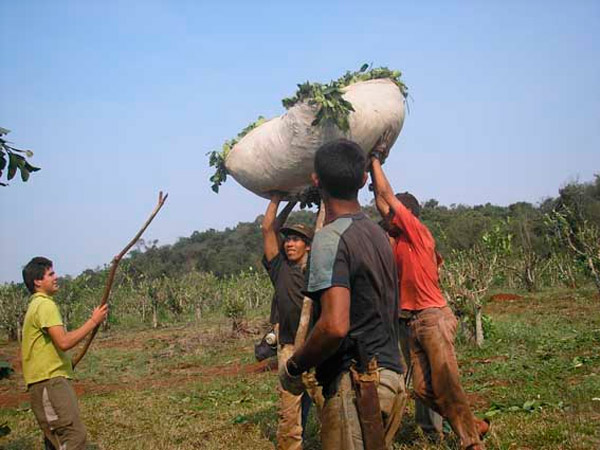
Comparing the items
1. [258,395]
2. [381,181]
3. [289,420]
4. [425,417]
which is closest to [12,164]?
[381,181]

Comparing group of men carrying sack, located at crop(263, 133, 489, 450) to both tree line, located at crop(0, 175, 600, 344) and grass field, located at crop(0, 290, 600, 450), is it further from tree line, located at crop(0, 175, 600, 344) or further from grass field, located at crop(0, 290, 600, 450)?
tree line, located at crop(0, 175, 600, 344)

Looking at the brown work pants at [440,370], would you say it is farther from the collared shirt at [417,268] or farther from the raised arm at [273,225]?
the raised arm at [273,225]

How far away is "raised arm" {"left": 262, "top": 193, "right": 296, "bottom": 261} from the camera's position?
482cm

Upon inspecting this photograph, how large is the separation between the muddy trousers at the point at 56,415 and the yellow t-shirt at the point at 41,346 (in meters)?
0.07

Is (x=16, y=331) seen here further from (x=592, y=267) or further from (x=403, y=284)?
(x=403, y=284)

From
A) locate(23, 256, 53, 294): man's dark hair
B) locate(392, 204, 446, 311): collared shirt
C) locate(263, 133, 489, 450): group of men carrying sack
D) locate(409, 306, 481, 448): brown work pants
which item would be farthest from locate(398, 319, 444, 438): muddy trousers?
locate(23, 256, 53, 294): man's dark hair

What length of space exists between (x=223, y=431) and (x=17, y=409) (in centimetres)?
426

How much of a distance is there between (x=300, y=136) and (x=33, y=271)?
2158 millimetres

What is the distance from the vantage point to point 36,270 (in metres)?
4.30

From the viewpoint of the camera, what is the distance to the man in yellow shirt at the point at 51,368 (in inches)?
163

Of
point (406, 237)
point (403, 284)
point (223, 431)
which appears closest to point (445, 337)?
point (403, 284)

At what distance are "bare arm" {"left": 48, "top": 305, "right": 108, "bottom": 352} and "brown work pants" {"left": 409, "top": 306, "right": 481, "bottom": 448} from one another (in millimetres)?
2261

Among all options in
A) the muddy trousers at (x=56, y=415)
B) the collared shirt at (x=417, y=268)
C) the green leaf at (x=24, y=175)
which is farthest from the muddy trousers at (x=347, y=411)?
the green leaf at (x=24, y=175)

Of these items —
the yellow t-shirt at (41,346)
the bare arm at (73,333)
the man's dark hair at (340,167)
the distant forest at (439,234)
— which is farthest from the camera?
the distant forest at (439,234)
